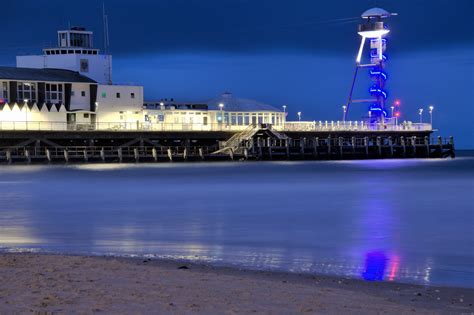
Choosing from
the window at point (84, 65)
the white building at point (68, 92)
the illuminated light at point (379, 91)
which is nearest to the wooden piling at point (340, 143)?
the illuminated light at point (379, 91)

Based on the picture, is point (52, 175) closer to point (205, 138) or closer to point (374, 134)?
point (205, 138)

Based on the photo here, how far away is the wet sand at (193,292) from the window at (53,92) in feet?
210

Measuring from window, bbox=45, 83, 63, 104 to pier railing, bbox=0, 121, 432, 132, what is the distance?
409 cm

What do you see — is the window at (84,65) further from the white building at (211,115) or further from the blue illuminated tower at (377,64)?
the blue illuminated tower at (377,64)

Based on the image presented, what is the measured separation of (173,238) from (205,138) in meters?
56.0

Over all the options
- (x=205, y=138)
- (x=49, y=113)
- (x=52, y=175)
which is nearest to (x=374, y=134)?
(x=205, y=138)

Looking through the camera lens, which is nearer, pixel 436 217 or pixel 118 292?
pixel 118 292

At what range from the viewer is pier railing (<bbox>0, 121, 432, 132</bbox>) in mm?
69500

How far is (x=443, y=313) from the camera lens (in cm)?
977

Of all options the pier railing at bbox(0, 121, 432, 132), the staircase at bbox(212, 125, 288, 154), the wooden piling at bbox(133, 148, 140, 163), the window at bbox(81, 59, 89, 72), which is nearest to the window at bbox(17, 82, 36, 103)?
the pier railing at bbox(0, 121, 432, 132)

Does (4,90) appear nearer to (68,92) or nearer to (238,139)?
(68,92)

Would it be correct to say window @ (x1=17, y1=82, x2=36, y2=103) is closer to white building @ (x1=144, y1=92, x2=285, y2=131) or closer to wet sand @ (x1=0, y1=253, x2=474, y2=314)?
white building @ (x1=144, y1=92, x2=285, y2=131)

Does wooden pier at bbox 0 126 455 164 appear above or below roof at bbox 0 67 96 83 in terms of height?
below

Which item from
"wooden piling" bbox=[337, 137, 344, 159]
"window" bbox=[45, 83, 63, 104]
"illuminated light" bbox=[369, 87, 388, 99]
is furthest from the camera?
"illuminated light" bbox=[369, 87, 388, 99]
